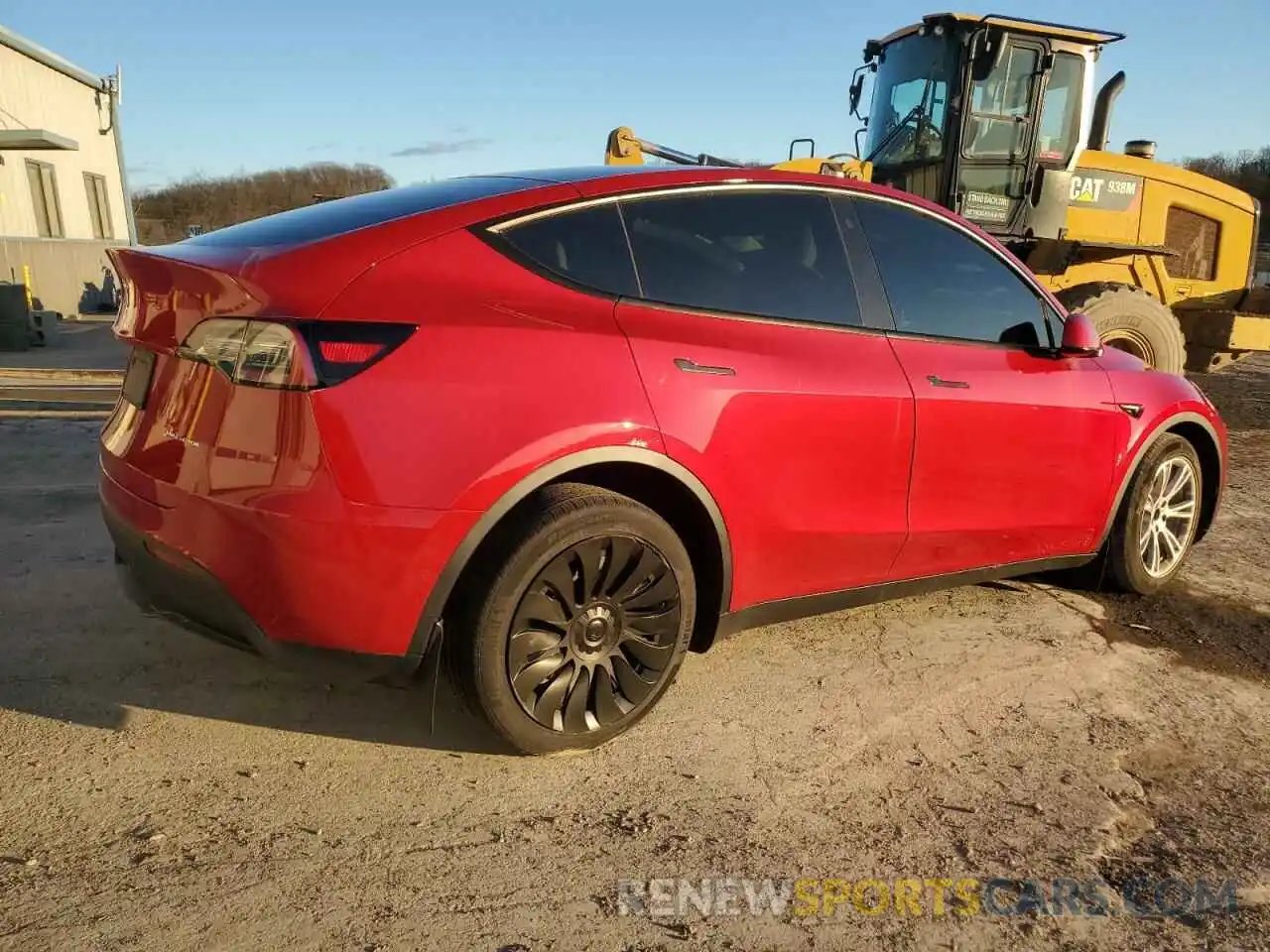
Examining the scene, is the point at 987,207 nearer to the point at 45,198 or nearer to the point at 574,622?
the point at 574,622

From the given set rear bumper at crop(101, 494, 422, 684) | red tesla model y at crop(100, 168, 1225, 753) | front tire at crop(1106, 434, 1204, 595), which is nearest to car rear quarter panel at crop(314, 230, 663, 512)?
red tesla model y at crop(100, 168, 1225, 753)

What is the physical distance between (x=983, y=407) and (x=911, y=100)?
578 cm

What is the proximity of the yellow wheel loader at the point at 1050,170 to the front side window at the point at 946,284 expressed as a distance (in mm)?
3933

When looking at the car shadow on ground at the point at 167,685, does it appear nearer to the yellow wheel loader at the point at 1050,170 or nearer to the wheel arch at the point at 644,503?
the wheel arch at the point at 644,503

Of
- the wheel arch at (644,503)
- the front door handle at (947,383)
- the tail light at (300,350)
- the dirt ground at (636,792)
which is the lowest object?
the dirt ground at (636,792)

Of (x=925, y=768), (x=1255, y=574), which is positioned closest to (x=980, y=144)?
(x=1255, y=574)

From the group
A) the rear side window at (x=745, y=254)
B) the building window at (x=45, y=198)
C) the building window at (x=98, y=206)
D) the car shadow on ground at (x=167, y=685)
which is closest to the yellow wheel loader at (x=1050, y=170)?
the rear side window at (x=745, y=254)

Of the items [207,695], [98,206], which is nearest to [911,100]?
[207,695]

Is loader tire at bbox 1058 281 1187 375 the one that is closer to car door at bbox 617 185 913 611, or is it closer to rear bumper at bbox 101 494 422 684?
car door at bbox 617 185 913 611

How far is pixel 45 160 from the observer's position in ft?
63.6

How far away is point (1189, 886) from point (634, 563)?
161 centimetres

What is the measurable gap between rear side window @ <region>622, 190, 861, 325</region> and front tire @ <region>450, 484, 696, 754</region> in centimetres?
73

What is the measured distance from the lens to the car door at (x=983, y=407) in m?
3.34

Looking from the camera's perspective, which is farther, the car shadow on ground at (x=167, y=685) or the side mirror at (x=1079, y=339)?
the side mirror at (x=1079, y=339)
